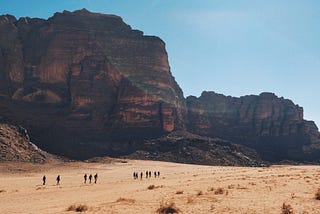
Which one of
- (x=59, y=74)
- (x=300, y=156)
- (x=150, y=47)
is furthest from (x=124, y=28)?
(x=300, y=156)

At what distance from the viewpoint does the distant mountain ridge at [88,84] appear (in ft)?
345

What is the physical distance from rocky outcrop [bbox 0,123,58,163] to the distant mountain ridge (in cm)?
1217

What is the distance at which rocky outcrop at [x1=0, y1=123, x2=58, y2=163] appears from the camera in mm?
71244

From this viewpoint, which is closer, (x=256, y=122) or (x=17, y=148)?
(x=17, y=148)

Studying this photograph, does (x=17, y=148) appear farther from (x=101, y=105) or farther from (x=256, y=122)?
(x=256, y=122)

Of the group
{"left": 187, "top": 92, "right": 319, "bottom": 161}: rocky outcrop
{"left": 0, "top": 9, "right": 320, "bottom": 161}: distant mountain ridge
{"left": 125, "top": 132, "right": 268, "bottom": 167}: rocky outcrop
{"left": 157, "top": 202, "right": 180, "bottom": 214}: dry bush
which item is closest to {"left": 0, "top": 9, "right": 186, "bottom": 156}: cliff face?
{"left": 0, "top": 9, "right": 320, "bottom": 161}: distant mountain ridge

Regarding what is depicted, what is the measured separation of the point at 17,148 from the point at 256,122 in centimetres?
11476

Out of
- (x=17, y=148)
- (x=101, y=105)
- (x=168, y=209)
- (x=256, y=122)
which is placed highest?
(x=101, y=105)

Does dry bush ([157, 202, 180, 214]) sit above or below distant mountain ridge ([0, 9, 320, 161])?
below

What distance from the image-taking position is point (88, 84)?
384 ft

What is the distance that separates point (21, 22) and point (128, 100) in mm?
51356

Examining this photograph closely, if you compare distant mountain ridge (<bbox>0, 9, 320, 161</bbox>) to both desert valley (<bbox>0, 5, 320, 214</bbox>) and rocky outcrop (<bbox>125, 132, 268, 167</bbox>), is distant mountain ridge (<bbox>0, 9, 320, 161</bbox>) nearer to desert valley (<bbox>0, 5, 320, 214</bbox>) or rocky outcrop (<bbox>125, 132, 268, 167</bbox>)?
desert valley (<bbox>0, 5, 320, 214</bbox>)

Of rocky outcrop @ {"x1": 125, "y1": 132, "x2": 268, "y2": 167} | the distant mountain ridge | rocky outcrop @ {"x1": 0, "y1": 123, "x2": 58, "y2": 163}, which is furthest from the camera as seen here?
the distant mountain ridge

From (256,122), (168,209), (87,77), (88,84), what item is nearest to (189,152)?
(88,84)
